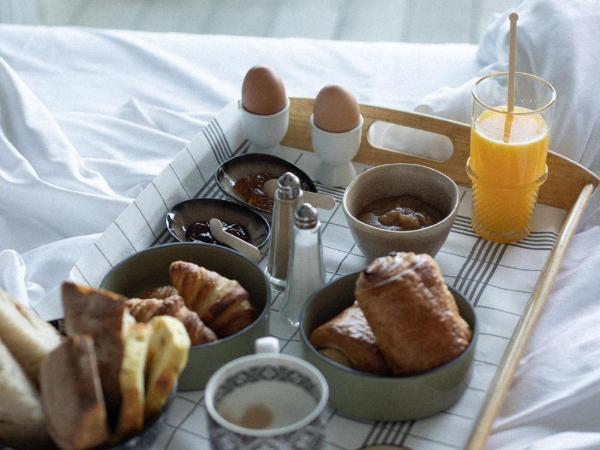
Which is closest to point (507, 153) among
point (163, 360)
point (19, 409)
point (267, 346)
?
point (267, 346)

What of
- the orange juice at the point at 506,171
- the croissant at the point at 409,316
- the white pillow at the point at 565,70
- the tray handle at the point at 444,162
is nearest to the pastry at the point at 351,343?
the croissant at the point at 409,316

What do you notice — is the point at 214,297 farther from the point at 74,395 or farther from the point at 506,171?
the point at 506,171

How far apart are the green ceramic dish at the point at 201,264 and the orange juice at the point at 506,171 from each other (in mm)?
369

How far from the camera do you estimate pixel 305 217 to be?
1.05 m

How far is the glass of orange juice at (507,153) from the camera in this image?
4.10 feet

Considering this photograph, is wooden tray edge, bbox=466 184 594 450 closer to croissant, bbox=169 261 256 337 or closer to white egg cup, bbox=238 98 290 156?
croissant, bbox=169 261 256 337

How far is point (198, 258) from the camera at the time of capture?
1152 millimetres

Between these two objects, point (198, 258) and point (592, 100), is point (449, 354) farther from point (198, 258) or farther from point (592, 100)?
point (592, 100)

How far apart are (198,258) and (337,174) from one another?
0.34 meters

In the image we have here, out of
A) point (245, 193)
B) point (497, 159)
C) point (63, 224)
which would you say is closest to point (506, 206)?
point (497, 159)

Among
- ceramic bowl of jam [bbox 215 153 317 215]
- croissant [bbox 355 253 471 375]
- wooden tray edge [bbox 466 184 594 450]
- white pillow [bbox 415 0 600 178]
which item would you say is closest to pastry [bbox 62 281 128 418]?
croissant [bbox 355 253 471 375]

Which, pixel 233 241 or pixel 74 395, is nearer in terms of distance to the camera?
pixel 74 395

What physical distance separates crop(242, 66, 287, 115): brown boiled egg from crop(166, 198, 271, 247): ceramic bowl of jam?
0.19 metres

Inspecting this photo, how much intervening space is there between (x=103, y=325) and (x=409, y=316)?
1.02 feet
